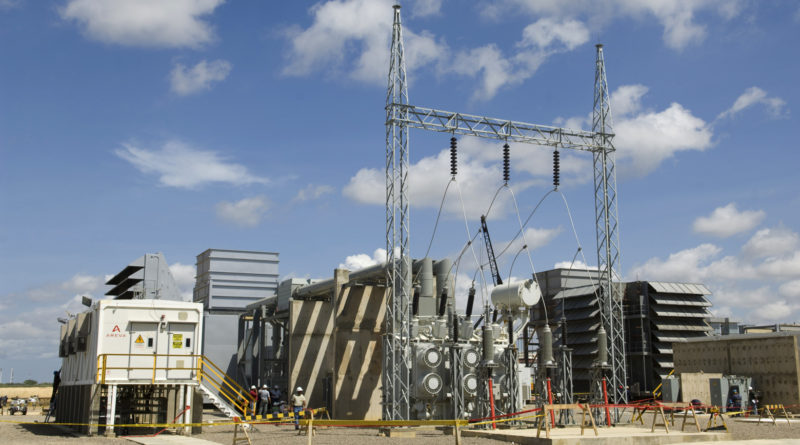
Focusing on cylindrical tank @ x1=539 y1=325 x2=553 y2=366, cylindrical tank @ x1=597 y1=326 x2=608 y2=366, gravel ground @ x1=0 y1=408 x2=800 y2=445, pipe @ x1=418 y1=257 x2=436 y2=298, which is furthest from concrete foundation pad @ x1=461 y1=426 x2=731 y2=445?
pipe @ x1=418 y1=257 x2=436 y2=298

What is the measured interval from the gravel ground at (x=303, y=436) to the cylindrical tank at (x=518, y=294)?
6153mm

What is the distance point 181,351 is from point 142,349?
124cm

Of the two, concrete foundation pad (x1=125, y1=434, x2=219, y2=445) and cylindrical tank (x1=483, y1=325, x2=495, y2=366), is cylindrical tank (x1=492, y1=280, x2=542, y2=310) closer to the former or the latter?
cylindrical tank (x1=483, y1=325, x2=495, y2=366)

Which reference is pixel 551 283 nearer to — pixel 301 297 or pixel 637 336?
pixel 637 336

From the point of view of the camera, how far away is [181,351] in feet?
82.1

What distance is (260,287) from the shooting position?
51219 millimetres

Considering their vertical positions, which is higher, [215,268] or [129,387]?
[215,268]

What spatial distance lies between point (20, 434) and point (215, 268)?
977 inches

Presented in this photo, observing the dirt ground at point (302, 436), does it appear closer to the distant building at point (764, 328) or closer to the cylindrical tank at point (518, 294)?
the cylindrical tank at point (518, 294)

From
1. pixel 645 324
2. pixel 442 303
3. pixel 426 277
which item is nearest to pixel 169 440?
pixel 442 303

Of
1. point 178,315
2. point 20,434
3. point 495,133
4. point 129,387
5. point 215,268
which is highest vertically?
point 495,133

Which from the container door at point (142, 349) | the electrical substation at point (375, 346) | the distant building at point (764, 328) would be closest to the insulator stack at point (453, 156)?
the electrical substation at point (375, 346)

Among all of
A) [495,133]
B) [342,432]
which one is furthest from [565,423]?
[495,133]

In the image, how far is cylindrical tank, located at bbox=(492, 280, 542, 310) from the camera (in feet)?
94.1
